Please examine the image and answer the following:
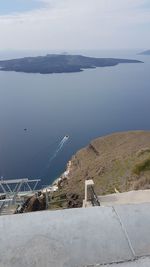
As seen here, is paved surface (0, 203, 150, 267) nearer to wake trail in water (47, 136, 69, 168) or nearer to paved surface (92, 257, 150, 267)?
paved surface (92, 257, 150, 267)

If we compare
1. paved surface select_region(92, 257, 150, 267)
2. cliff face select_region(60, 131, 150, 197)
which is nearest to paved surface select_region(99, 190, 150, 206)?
paved surface select_region(92, 257, 150, 267)

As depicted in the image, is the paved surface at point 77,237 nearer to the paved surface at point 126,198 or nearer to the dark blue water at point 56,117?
the paved surface at point 126,198

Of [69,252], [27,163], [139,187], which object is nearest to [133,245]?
[69,252]

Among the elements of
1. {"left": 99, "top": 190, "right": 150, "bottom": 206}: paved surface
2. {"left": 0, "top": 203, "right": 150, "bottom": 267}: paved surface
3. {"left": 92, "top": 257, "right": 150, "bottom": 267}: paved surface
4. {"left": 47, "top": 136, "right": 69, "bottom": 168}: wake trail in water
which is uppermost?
{"left": 0, "top": 203, "right": 150, "bottom": 267}: paved surface

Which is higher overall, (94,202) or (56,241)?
(56,241)

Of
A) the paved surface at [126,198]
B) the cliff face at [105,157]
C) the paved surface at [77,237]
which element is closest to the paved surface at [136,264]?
the paved surface at [77,237]

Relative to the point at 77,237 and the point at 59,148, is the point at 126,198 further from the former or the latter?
the point at 59,148

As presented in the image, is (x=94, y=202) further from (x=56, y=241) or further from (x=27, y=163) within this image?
(x=27, y=163)
